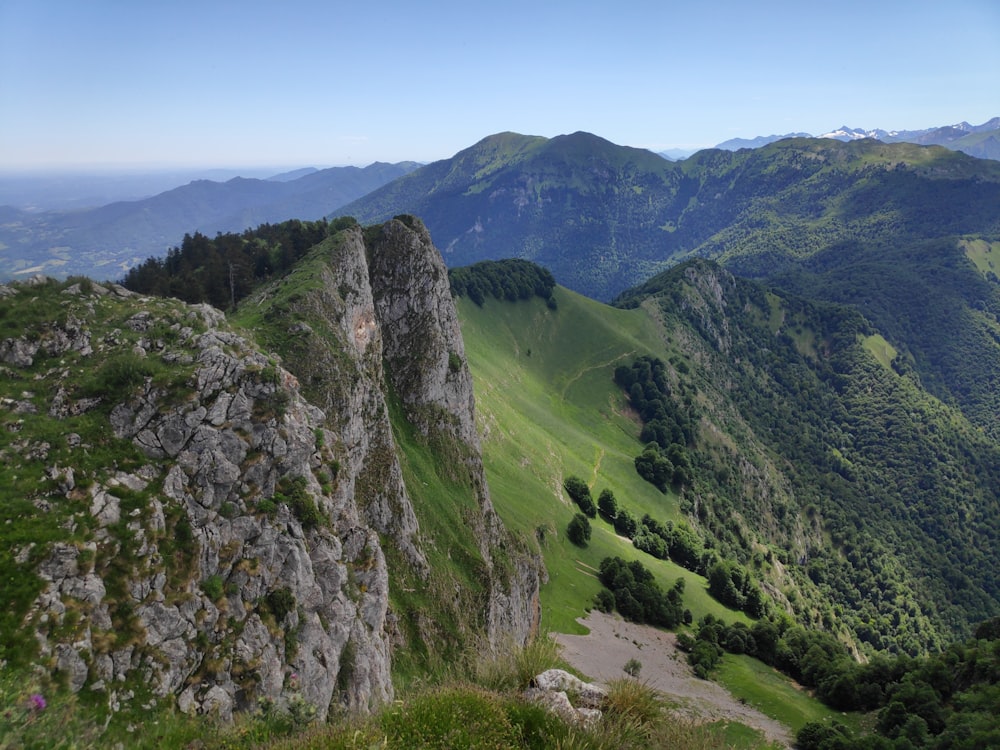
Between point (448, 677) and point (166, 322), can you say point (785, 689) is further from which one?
point (166, 322)

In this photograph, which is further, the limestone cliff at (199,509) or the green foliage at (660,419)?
the green foliage at (660,419)

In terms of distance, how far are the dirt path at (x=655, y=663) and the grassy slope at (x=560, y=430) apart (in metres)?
3.74

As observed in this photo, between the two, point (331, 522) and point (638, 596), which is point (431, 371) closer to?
point (331, 522)

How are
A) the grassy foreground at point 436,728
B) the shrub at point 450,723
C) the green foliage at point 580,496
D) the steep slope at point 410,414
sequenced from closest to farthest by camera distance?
the grassy foreground at point 436,728 → the shrub at point 450,723 → the steep slope at point 410,414 → the green foliage at point 580,496

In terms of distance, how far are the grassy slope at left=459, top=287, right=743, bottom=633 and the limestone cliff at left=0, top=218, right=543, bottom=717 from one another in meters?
42.5

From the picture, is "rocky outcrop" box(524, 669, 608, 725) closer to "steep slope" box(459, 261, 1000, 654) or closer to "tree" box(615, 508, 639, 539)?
"steep slope" box(459, 261, 1000, 654)

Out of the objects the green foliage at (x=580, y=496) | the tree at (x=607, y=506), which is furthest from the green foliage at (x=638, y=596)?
the tree at (x=607, y=506)

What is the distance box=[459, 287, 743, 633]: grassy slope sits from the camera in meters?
86.1

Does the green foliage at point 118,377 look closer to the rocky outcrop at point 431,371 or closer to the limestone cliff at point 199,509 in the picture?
the limestone cliff at point 199,509

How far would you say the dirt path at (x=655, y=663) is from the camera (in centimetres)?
6172

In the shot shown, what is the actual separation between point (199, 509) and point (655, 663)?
7195 centimetres

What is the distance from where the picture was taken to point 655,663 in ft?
249

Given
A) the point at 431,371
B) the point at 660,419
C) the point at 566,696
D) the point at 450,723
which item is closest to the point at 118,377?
the point at 450,723

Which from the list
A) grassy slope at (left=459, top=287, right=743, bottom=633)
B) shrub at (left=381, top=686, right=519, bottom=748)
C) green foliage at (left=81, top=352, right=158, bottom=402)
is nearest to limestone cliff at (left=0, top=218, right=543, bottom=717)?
green foliage at (left=81, top=352, right=158, bottom=402)
